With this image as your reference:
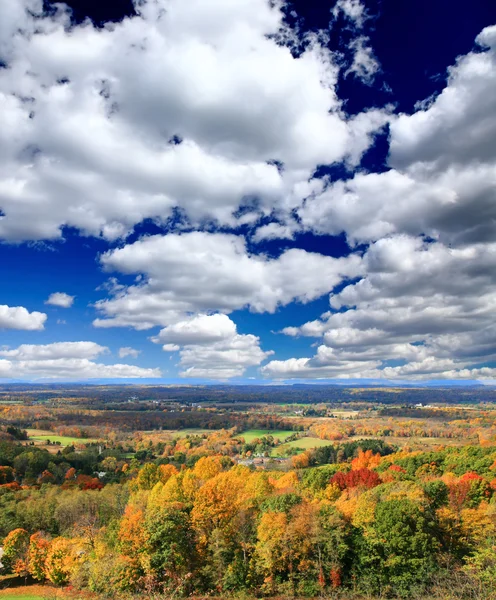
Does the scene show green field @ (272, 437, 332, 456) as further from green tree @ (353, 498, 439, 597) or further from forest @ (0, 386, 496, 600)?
green tree @ (353, 498, 439, 597)

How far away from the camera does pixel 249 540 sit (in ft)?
132

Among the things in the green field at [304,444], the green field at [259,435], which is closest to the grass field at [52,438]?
the green field at [259,435]

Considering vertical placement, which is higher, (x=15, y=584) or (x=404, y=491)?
(x=404, y=491)

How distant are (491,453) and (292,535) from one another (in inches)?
2519

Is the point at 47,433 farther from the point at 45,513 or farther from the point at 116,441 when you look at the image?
the point at 45,513

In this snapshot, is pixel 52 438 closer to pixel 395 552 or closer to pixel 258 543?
pixel 258 543

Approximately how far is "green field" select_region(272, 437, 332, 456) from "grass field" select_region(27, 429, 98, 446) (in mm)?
73968

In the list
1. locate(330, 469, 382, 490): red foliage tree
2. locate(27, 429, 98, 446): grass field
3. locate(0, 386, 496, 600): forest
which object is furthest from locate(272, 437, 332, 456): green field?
locate(0, 386, 496, 600): forest

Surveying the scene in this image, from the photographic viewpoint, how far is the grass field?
153 meters

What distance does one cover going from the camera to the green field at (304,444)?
14475cm

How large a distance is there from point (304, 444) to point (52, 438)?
329 ft

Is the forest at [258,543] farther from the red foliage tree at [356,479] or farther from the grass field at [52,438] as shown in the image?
the grass field at [52,438]

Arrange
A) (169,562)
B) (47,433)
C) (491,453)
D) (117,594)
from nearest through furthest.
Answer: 1. (117,594)
2. (169,562)
3. (491,453)
4. (47,433)

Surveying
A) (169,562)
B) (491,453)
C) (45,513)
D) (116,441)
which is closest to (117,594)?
(169,562)
